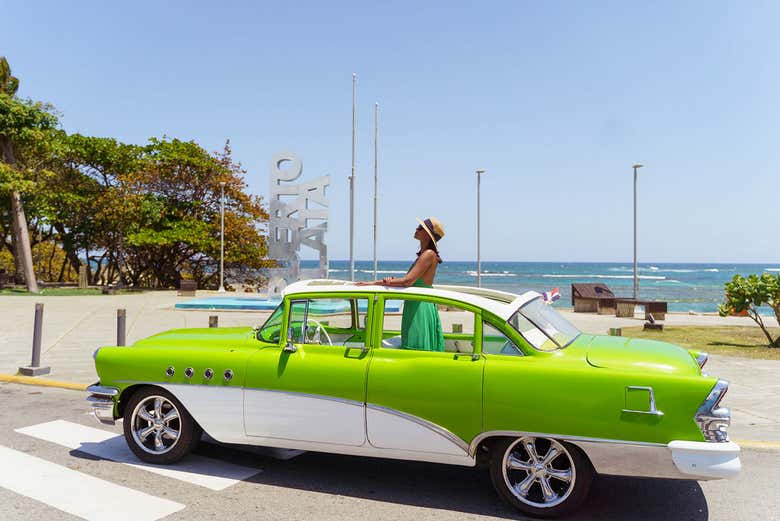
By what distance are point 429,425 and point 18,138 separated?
34.4m

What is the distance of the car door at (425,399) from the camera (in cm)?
458

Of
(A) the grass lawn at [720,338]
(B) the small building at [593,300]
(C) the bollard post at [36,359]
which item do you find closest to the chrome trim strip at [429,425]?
(C) the bollard post at [36,359]

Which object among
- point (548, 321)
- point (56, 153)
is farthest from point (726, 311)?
point (56, 153)

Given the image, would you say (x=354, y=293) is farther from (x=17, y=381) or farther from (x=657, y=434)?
(x=17, y=381)

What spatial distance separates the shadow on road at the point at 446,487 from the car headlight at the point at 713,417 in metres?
0.76

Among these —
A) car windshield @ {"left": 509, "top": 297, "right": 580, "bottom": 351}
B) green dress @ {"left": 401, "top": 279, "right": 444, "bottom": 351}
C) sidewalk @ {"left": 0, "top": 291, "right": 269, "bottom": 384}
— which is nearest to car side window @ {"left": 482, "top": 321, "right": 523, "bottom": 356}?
car windshield @ {"left": 509, "top": 297, "right": 580, "bottom": 351}

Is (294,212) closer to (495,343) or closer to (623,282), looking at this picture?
(495,343)

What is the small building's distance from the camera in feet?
91.5

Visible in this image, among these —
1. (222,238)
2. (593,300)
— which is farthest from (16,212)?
(593,300)

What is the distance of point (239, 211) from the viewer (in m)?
41.3

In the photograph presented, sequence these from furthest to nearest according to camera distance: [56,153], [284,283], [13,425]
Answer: [56,153]
[284,283]
[13,425]

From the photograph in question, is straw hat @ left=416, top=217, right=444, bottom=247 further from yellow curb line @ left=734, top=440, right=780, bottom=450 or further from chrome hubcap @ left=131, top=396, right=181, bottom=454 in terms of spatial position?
yellow curb line @ left=734, top=440, right=780, bottom=450

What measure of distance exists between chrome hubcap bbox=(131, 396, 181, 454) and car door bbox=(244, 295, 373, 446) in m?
0.84

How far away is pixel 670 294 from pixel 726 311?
54.8m
